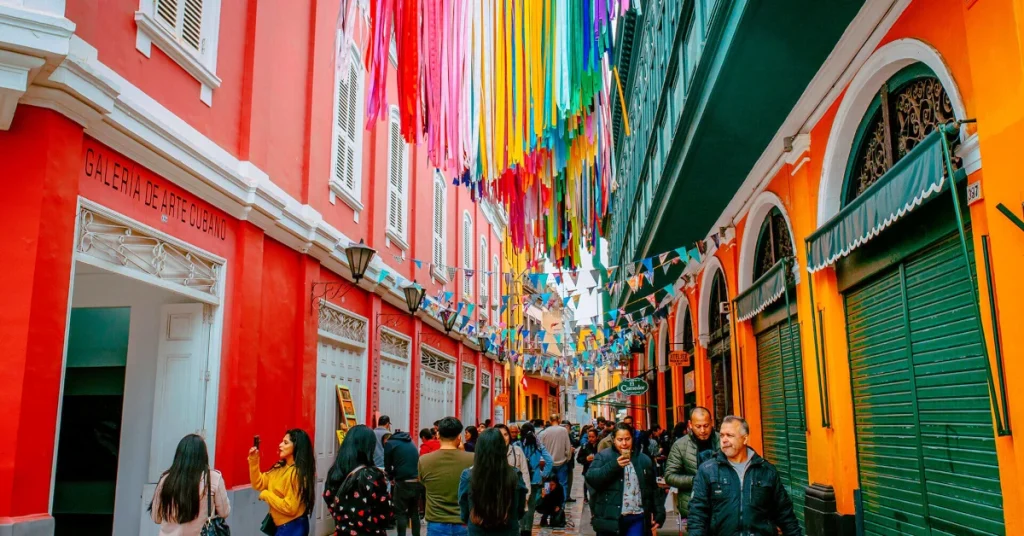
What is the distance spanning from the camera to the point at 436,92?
8516mm

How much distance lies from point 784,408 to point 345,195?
7.85 m

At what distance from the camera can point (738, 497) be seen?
5.19m

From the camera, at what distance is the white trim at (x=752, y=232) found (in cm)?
1006

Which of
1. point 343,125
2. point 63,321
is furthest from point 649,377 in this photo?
point 63,321

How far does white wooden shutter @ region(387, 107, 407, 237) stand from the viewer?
1666cm

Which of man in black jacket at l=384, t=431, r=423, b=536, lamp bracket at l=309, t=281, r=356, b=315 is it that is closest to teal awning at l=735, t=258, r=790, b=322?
man in black jacket at l=384, t=431, r=423, b=536

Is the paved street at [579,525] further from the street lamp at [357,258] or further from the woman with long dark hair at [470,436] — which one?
the street lamp at [357,258]

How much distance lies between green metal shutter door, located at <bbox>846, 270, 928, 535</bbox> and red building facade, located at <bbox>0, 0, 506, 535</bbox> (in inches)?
272

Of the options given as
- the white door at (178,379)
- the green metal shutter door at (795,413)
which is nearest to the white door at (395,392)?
the white door at (178,379)

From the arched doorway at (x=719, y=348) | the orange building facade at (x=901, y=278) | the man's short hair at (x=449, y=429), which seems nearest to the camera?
the orange building facade at (x=901, y=278)

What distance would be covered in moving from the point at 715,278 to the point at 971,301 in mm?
9836

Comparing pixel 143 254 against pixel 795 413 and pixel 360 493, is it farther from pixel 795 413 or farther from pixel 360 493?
pixel 795 413

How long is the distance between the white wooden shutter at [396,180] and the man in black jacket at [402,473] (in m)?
6.36

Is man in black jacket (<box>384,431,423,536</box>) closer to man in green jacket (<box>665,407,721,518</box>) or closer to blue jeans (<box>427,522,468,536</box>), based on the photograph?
man in green jacket (<box>665,407,721,518</box>)
